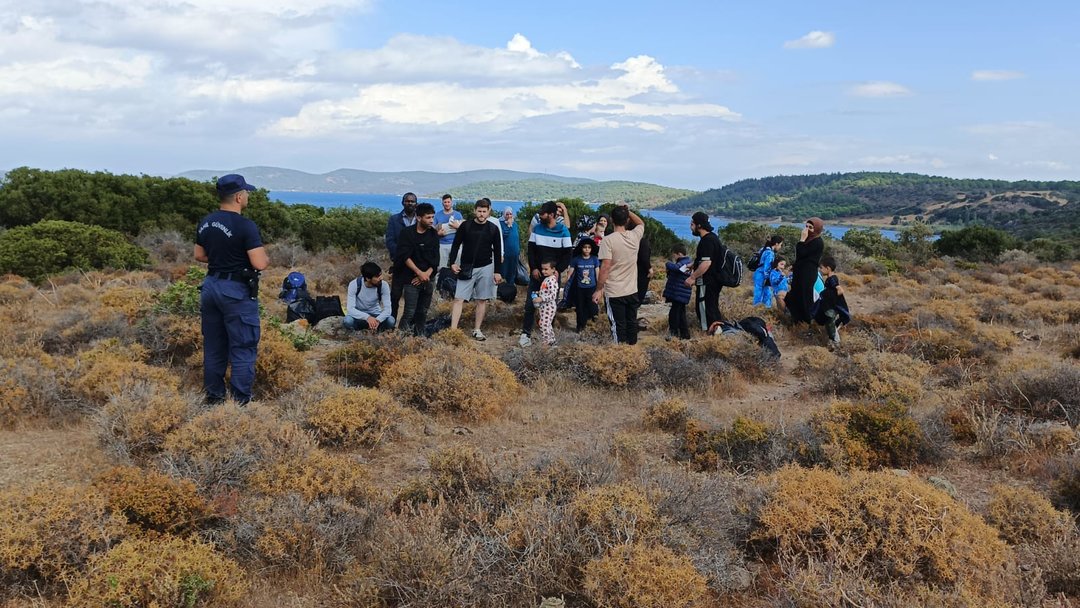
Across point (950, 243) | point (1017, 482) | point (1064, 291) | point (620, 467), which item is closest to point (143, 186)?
point (620, 467)

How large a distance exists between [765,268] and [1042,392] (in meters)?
4.09

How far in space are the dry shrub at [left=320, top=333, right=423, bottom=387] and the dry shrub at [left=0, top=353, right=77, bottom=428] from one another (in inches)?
82.7

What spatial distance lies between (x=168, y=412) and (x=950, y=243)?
26676 mm

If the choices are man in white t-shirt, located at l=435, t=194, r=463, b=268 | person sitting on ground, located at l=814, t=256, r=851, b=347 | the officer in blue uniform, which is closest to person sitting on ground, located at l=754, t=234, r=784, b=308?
person sitting on ground, located at l=814, t=256, r=851, b=347

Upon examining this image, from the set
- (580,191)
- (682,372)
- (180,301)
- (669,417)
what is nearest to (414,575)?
(669,417)

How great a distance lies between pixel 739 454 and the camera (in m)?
4.33

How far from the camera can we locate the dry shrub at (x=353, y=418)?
4.50 meters

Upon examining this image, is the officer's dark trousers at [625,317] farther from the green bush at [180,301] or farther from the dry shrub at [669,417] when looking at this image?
the green bush at [180,301]

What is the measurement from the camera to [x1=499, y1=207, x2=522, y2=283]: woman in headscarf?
916 centimetres

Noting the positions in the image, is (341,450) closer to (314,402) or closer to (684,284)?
(314,402)

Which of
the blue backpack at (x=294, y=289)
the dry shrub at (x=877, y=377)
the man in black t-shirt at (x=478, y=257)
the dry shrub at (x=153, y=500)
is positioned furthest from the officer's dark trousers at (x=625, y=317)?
the dry shrub at (x=153, y=500)

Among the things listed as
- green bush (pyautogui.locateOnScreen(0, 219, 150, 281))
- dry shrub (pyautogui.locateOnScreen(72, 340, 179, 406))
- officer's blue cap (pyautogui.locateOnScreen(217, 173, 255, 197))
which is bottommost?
dry shrub (pyautogui.locateOnScreen(72, 340, 179, 406))

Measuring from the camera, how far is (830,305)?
26.2 feet

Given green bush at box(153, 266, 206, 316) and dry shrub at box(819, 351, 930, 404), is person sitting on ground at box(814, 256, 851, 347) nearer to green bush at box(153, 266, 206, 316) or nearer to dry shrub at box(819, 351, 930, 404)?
dry shrub at box(819, 351, 930, 404)
